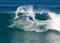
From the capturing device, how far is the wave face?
609 cm

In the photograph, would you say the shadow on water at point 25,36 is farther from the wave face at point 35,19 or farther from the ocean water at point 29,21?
the wave face at point 35,19

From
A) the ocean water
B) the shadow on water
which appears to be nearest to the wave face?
the ocean water

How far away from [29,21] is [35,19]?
0.27 meters

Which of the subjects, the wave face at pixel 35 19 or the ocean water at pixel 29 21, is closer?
the ocean water at pixel 29 21

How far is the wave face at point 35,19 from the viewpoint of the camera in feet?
20.0

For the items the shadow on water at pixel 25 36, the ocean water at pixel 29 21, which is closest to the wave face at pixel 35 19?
the ocean water at pixel 29 21

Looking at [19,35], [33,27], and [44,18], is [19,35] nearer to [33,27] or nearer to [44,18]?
[33,27]

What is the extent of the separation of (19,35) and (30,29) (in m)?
0.47

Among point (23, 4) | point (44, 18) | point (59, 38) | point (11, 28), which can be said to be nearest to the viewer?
point (59, 38)

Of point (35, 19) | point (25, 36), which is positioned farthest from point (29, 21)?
point (25, 36)

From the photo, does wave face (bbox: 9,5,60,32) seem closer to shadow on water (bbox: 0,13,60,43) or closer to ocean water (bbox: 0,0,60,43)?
ocean water (bbox: 0,0,60,43)

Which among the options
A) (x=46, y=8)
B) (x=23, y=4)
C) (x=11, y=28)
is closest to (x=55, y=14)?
(x=46, y=8)

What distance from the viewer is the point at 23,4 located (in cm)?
707

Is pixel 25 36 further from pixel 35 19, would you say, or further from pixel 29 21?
pixel 35 19
